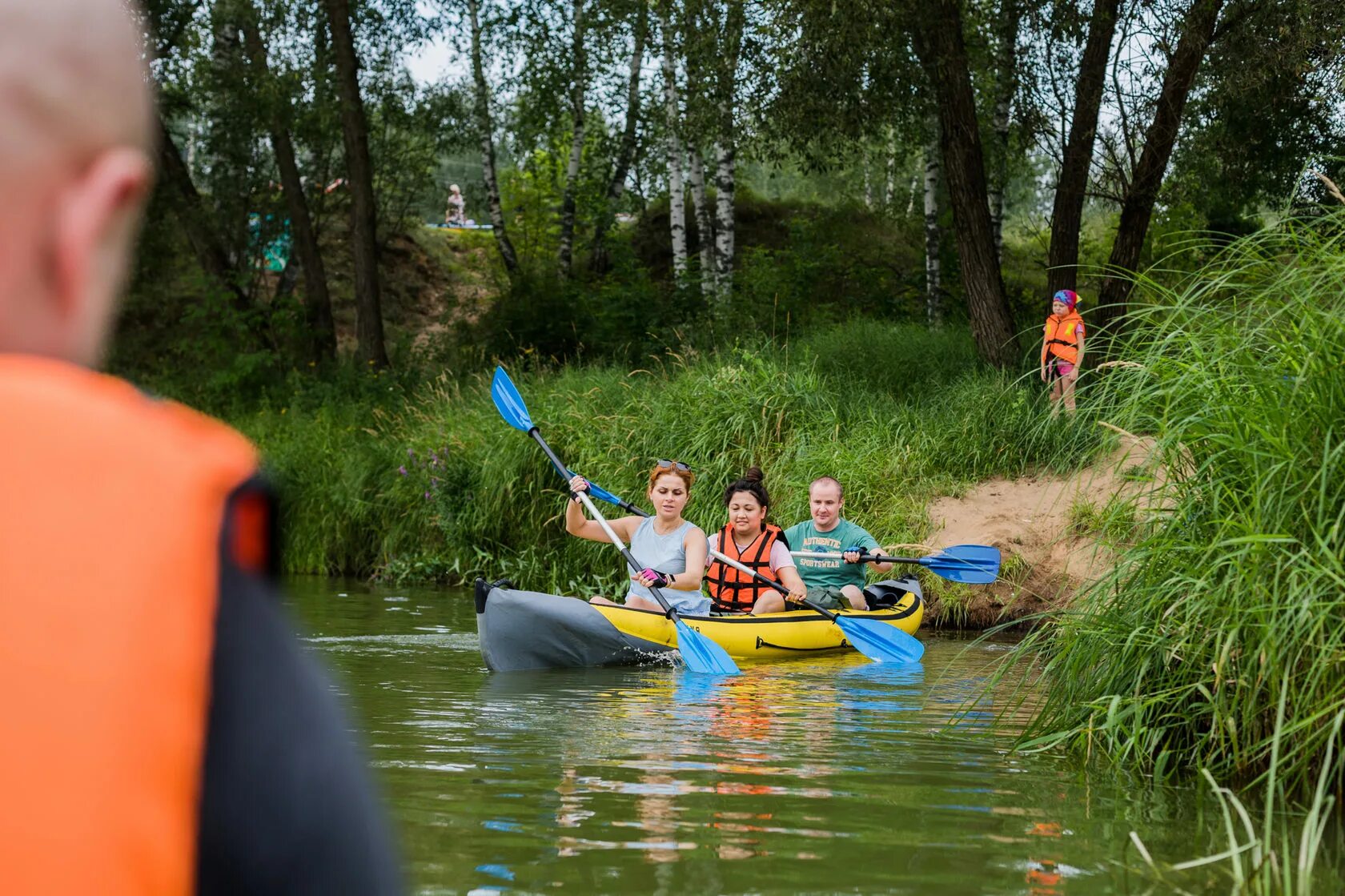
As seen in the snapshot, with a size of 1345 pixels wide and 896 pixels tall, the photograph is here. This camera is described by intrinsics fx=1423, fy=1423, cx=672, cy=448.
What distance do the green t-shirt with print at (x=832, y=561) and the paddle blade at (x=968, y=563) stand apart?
17.8 inches

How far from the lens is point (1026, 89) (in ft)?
45.8

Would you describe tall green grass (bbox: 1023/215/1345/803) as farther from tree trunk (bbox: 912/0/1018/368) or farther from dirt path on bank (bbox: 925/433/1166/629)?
tree trunk (bbox: 912/0/1018/368)

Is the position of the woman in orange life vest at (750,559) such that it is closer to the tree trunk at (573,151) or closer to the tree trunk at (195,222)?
the tree trunk at (573,151)

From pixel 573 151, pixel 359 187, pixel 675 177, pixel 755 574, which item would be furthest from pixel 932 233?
pixel 755 574

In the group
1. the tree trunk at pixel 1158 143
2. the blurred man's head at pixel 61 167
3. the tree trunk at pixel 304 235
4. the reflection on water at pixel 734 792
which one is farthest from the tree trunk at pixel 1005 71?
the blurred man's head at pixel 61 167

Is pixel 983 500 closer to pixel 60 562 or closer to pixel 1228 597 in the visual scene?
pixel 1228 597

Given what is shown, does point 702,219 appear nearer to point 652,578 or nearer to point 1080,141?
point 1080,141

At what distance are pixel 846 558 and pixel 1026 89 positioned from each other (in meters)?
6.52

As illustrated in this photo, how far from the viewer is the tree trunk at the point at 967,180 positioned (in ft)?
39.5

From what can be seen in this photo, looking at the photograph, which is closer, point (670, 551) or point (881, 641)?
point (881, 641)

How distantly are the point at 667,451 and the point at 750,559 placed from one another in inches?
105

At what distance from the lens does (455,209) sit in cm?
3078

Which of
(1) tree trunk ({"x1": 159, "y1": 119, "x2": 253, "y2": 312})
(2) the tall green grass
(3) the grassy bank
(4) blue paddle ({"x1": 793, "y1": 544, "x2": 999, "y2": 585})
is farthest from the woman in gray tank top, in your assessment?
(1) tree trunk ({"x1": 159, "y1": 119, "x2": 253, "y2": 312})

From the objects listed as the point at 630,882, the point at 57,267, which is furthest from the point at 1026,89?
the point at 57,267
